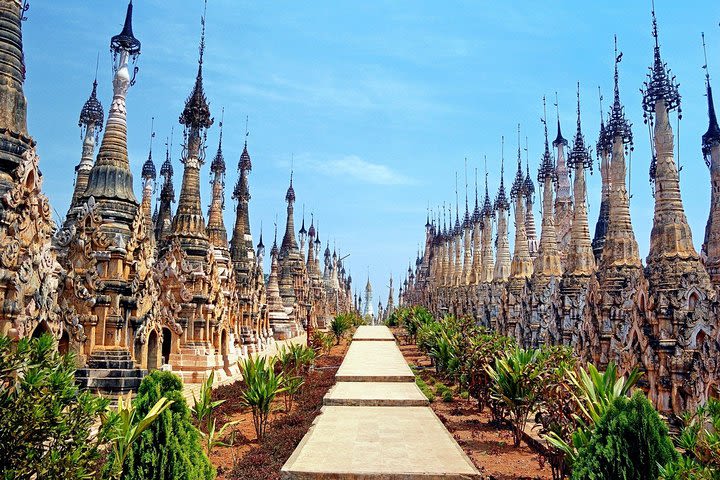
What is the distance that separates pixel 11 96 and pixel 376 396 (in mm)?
9232

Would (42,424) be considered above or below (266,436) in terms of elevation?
above

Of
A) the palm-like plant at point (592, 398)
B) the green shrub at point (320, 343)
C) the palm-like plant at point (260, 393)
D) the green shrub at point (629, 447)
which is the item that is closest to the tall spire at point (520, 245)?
the green shrub at point (320, 343)

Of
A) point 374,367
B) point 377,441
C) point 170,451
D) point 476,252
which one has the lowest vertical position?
point 377,441

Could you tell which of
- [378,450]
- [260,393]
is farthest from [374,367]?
[378,450]

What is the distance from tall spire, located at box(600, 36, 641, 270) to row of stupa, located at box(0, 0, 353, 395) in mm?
12164

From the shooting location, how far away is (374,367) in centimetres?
1764

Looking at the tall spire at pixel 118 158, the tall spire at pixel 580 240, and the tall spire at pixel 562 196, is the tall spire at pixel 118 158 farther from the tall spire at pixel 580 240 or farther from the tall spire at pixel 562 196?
the tall spire at pixel 562 196

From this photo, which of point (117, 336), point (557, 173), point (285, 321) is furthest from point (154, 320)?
point (285, 321)

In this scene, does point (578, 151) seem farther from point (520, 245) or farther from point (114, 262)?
point (114, 262)

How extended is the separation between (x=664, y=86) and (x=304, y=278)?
39.2 metres

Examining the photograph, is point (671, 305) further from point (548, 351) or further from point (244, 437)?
Answer: point (244, 437)

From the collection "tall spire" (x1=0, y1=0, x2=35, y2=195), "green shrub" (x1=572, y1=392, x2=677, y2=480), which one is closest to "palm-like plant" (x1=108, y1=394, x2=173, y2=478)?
"green shrub" (x1=572, y1=392, x2=677, y2=480)

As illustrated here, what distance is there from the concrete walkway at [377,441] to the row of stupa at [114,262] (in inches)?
201

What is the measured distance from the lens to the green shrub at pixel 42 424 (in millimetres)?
4500
